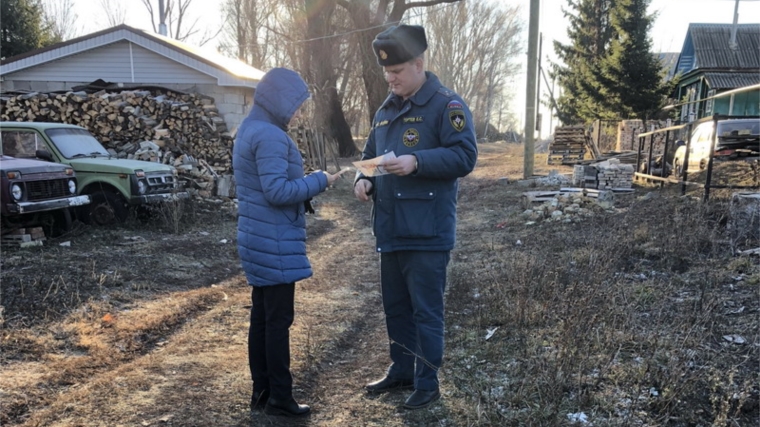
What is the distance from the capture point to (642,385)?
2896 millimetres

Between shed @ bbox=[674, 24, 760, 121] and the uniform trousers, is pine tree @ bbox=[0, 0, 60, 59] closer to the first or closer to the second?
the uniform trousers

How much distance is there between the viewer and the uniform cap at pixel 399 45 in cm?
276

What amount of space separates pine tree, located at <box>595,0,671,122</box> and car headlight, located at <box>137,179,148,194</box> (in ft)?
78.6

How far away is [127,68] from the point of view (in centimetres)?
1426

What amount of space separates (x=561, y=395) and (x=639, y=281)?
2.72 metres

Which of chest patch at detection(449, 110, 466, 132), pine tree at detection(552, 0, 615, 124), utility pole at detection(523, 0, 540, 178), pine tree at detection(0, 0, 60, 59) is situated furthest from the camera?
pine tree at detection(552, 0, 615, 124)

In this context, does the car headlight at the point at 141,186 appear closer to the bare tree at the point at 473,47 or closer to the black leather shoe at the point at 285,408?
the black leather shoe at the point at 285,408

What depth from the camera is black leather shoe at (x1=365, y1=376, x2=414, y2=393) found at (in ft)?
10.4

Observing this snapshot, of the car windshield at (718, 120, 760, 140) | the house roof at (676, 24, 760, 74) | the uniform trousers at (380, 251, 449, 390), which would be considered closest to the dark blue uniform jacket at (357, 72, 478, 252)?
the uniform trousers at (380, 251, 449, 390)

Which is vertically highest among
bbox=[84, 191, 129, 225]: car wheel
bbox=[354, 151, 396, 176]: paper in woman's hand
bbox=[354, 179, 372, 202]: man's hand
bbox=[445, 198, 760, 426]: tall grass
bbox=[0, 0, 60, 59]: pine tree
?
bbox=[0, 0, 60, 59]: pine tree

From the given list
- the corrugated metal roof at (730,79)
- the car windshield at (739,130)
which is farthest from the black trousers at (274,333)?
the corrugated metal roof at (730,79)

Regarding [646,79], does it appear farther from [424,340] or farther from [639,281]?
[424,340]

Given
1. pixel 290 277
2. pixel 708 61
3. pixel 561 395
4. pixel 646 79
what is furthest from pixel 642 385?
pixel 708 61

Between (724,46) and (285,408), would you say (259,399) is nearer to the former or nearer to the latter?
(285,408)
